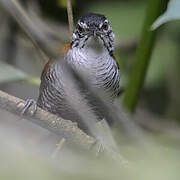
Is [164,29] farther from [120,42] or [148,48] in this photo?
[148,48]

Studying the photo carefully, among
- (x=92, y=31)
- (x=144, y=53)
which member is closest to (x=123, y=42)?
(x=144, y=53)

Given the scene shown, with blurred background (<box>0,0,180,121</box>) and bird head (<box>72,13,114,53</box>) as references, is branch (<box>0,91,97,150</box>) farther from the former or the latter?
blurred background (<box>0,0,180,121</box>)

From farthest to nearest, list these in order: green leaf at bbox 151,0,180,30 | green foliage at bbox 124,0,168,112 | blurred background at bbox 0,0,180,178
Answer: blurred background at bbox 0,0,180,178, green foliage at bbox 124,0,168,112, green leaf at bbox 151,0,180,30

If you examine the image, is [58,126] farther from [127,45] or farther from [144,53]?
[127,45]

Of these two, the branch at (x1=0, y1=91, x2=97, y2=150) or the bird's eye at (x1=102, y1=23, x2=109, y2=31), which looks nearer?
the branch at (x1=0, y1=91, x2=97, y2=150)

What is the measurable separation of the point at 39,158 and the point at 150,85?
3660 millimetres

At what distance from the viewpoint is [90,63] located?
2.51m

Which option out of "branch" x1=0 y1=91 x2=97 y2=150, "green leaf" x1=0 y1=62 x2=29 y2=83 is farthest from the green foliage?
"branch" x1=0 y1=91 x2=97 y2=150

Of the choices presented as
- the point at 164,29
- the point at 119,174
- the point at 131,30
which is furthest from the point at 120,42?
the point at 119,174

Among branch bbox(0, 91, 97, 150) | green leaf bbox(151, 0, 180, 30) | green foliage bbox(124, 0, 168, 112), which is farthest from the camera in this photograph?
green foliage bbox(124, 0, 168, 112)

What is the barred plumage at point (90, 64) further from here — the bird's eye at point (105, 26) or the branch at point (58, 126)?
the branch at point (58, 126)

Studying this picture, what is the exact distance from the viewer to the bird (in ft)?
7.70

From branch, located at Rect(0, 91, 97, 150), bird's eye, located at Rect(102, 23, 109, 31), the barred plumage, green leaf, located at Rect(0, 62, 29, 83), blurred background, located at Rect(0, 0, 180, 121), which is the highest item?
blurred background, located at Rect(0, 0, 180, 121)

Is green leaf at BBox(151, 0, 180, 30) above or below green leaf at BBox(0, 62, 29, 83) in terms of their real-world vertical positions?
above
